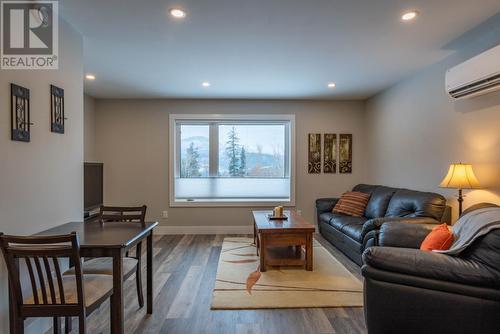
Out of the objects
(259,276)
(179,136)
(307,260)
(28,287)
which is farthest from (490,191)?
(179,136)

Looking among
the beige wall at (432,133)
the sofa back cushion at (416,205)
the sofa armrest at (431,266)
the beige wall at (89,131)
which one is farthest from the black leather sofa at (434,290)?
the beige wall at (89,131)

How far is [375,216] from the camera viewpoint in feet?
14.2

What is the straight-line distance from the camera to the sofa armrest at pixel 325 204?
209 inches

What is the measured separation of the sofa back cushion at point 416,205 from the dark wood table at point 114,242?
2.97 m

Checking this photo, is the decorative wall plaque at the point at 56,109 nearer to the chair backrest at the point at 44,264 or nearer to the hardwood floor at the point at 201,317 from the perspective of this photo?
the chair backrest at the point at 44,264

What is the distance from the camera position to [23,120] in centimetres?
211

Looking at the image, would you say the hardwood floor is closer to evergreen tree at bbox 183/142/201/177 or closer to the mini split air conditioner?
the mini split air conditioner

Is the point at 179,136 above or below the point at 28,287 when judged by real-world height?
above

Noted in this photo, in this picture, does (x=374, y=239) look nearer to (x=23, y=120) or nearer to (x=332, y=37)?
(x=332, y=37)

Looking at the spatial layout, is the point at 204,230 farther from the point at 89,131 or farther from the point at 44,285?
the point at 44,285

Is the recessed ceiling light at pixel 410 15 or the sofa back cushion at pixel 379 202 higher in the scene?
the recessed ceiling light at pixel 410 15

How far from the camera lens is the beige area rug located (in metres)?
2.81

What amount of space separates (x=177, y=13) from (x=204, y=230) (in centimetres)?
406

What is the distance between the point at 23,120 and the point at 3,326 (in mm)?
1350
